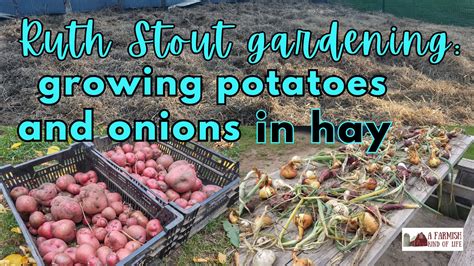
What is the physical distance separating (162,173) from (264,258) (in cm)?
154

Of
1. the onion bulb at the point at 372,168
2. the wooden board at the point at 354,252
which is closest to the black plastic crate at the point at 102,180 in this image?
the wooden board at the point at 354,252

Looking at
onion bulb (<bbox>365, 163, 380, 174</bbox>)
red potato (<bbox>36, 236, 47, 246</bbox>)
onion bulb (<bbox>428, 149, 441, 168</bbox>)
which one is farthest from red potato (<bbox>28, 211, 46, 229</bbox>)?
onion bulb (<bbox>428, 149, 441, 168</bbox>)

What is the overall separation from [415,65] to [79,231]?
6.38m

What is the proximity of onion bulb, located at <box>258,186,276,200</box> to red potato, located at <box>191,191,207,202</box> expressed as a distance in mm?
628

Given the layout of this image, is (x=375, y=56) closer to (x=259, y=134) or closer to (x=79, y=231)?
(x=259, y=134)

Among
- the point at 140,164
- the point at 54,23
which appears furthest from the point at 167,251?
the point at 54,23

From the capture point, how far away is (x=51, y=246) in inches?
92.7

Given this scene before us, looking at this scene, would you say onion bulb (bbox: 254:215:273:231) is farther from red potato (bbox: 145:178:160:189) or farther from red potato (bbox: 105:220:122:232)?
red potato (bbox: 145:178:160:189)

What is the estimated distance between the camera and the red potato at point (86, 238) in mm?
2389

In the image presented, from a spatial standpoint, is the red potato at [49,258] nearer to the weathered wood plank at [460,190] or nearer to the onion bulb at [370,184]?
the onion bulb at [370,184]

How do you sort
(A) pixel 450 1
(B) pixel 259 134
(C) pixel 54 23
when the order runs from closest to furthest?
(B) pixel 259 134 → (C) pixel 54 23 → (A) pixel 450 1

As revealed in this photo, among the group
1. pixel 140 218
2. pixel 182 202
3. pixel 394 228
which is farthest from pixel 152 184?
pixel 394 228

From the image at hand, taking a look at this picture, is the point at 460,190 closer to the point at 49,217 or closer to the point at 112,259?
the point at 112,259

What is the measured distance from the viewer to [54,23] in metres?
8.45
